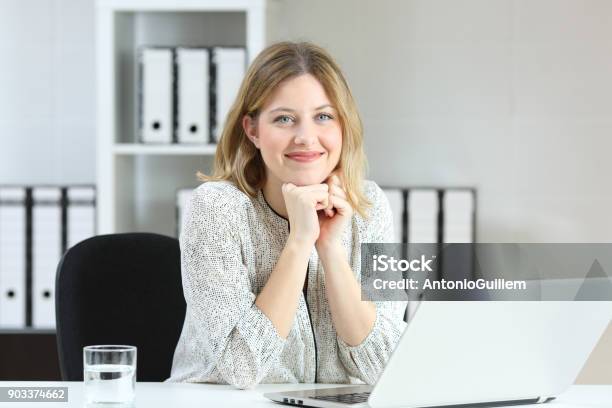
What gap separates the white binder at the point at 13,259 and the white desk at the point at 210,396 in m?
1.38

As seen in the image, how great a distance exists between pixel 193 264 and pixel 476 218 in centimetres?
153

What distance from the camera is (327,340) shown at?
184 cm

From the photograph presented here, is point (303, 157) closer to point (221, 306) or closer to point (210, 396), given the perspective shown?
point (221, 306)

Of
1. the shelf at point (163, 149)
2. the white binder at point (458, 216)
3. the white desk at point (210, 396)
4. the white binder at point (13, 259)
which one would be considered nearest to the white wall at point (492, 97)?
the white binder at point (458, 216)

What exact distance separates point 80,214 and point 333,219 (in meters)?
1.35

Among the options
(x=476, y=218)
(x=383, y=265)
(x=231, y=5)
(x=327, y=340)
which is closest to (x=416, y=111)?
(x=476, y=218)

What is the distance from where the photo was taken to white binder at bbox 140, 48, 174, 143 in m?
2.90

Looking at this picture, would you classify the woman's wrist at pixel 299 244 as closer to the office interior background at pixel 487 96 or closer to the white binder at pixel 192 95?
the white binder at pixel 192 95

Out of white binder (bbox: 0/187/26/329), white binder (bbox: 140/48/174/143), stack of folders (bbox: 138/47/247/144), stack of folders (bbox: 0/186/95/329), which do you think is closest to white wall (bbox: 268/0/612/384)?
stack of folders (bbox: 138/47/247/144)

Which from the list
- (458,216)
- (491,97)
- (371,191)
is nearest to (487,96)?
(491,97)

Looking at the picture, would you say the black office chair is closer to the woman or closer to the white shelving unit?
the woman

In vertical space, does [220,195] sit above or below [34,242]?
above

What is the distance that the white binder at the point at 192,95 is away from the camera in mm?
2889

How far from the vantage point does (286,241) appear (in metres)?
1.89
